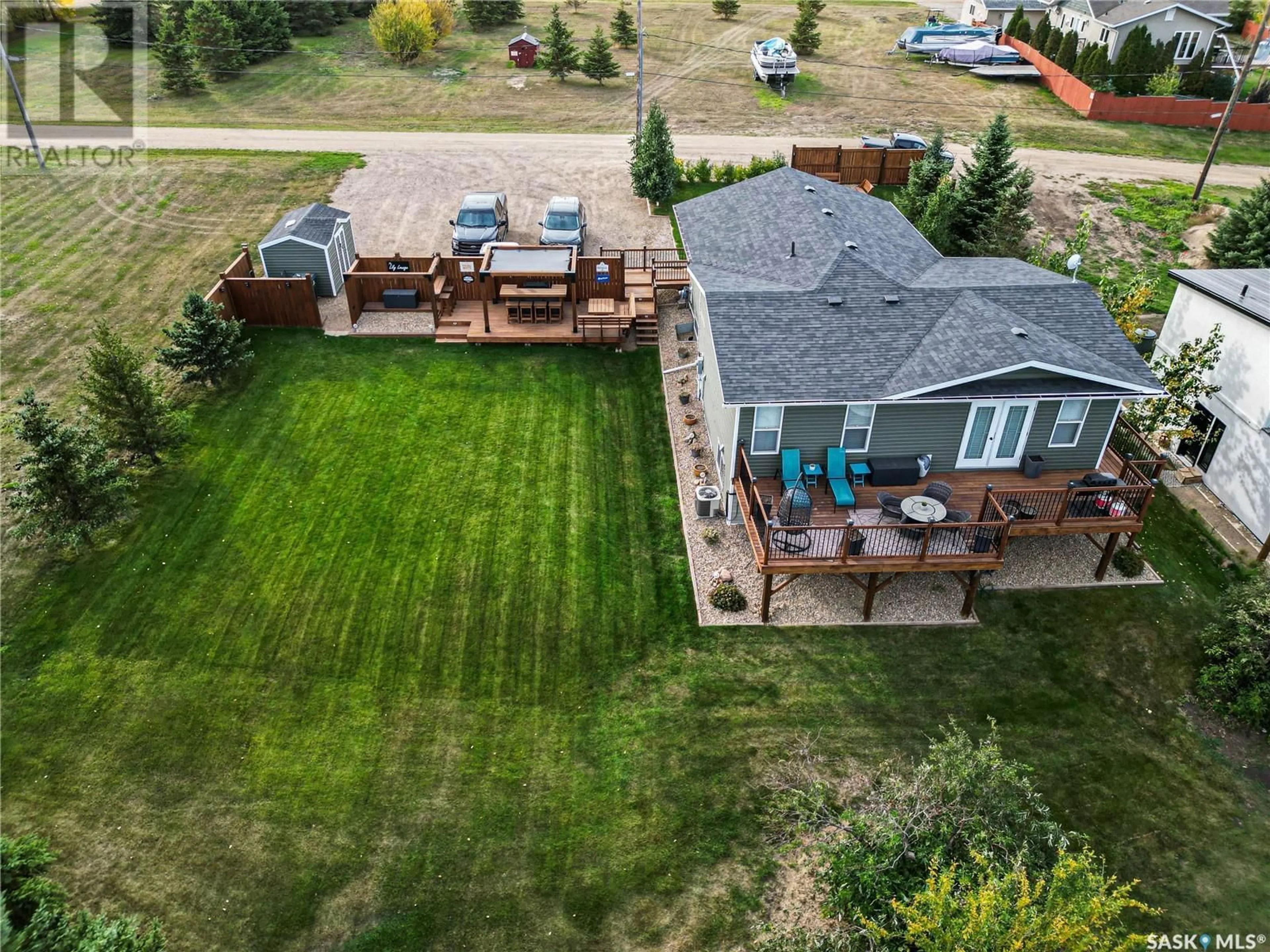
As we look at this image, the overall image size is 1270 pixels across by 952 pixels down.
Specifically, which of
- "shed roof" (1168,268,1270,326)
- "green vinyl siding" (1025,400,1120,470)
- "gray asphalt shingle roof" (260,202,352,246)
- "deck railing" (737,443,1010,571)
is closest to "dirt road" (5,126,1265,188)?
"gray asphalt shingle roof" (260,202,352,246)

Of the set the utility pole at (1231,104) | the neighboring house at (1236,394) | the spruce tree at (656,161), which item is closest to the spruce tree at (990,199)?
the utility pole at (1231,104)

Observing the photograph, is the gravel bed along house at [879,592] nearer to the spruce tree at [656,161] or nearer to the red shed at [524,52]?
the spruce tree at [656,161]

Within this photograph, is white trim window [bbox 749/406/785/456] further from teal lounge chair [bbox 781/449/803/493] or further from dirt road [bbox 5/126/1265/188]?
dirt road [bbox 5/126/1265/188]

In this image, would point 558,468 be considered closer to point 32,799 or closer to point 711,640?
point 711,640

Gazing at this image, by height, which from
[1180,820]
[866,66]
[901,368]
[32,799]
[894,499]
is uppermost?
[866,66]

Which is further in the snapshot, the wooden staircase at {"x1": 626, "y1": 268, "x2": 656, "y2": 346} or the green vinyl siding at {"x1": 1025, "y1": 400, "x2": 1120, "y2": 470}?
the wooden staircase at {"x1": 626, "y1": 268, "x2": 656, "y2": 346}

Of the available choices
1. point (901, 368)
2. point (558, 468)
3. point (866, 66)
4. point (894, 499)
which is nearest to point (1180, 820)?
point (894, 499)
